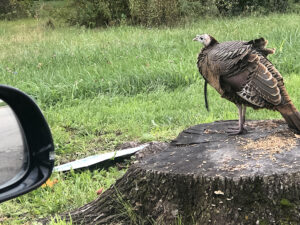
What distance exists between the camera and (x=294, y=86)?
5.88 meters

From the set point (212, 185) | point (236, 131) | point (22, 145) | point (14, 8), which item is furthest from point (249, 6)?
point (22, 145)

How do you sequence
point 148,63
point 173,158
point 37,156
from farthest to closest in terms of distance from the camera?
point 148,63, point 173,158, point 37,156

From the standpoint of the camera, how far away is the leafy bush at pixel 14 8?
781 inches

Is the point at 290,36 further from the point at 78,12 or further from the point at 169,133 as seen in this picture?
the point at 78,12

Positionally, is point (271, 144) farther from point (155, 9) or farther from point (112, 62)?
point (155, 9)

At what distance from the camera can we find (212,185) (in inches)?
94.0

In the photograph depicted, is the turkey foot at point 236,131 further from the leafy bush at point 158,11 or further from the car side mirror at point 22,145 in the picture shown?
the leafy bush at point 158,11

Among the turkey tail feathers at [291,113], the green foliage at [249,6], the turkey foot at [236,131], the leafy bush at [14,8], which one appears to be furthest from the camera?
the leafy bush at [14,8]

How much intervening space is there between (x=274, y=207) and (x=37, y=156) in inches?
55.9

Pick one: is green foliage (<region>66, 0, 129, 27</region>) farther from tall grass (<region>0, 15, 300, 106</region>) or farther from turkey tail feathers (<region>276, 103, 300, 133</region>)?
turkey tail feathers (<region>276, 103, 300, 133</region>)

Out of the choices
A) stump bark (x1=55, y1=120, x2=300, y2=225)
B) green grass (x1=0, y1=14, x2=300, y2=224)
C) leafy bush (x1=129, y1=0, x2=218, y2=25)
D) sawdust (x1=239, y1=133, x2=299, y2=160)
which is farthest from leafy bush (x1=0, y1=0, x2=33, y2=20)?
sawdust (x1=239, y1=133, x2=299, y2=160)

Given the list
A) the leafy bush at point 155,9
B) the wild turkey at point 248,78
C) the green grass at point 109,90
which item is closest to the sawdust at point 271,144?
the wild turkey at point 248,78

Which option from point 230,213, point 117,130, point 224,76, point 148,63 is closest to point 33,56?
point 148,63

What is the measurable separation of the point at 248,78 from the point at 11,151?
1.77 meters
